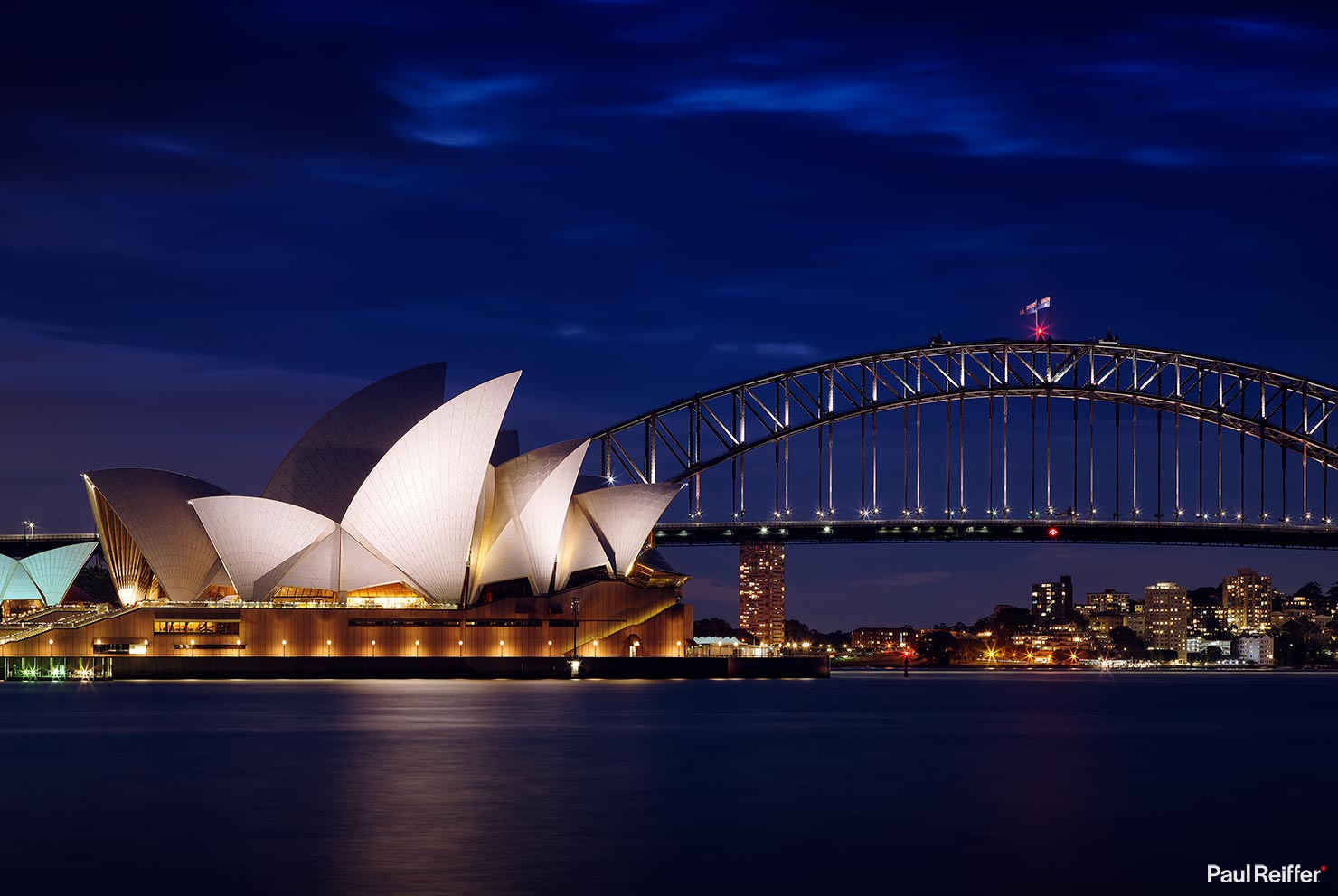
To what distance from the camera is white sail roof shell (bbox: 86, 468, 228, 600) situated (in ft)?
281

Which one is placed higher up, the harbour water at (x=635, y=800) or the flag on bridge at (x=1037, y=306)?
the flag on bridge at (x=1037, y=306)

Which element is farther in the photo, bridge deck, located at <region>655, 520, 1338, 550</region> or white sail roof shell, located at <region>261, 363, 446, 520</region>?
bridge deck, located at <region>655, 520, 1338, 550</region>

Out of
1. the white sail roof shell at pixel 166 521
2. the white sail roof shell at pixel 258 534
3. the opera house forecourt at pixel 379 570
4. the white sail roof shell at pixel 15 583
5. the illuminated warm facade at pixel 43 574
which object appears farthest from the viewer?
the illuminated warm facade at pixel 43 574

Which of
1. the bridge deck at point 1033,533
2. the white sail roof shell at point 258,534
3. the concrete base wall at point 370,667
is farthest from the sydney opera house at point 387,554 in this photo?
the bridge deck at point 1033,533

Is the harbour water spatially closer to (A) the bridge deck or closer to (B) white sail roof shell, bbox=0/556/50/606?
(A) the bridge deck

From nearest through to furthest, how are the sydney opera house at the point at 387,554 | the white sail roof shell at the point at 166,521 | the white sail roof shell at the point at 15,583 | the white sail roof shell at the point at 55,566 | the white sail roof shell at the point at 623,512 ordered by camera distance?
the sydney opera house at the point at 387,554 → the white sail roof shell at the point at 166,521 → the white sail roof shell at the point at 623,512 → the white sail roof shell at the point at 15,583 → the white sail roof shell at the point at 55,566

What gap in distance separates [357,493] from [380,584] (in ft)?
25.4

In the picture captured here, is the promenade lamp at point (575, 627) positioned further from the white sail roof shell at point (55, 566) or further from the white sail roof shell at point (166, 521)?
the white sail roof shell at point (55, 566)

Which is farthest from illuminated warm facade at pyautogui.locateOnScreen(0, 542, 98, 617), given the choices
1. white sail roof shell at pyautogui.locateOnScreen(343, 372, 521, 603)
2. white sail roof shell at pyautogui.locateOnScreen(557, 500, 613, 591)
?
white sail roof shell at pyautogui.locateOnScreen(557, 500, 613, 591)

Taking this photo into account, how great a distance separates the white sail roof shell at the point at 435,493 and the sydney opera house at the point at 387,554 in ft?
0.30

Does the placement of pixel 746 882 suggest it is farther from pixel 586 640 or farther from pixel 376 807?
pixel 586 640

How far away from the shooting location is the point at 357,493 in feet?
257

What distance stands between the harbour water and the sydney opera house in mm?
22670

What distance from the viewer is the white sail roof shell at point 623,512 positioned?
87.4 meters
